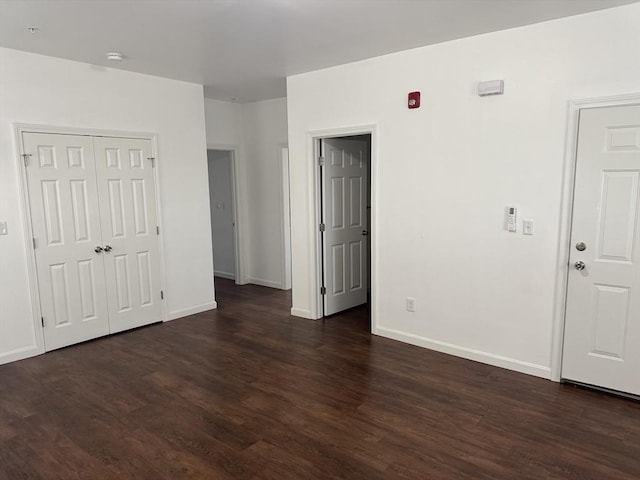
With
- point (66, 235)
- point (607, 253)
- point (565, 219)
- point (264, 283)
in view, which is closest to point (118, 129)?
point (66, 235)

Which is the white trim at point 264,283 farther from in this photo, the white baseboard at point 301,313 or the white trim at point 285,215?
the white baseboard at point 301,313

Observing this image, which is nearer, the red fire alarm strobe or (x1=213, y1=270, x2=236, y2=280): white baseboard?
the red fire alarm strobe

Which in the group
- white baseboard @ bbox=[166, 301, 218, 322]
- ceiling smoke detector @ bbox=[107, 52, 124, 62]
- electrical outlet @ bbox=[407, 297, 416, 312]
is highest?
ceiling smoke detector @ bbox=[107, 52, 124, 62]

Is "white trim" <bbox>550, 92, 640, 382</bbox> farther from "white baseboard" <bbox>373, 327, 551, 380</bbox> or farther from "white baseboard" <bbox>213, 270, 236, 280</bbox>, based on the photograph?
"white baseboard" <bbox>213, 270, 236, 280</bbox>

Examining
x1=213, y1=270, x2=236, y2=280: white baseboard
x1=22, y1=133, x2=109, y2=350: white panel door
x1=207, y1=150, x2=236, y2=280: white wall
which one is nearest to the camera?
x1=22, y1=133, x2=109, y2=350: white panel door

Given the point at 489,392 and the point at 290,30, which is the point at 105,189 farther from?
the point at 489,392

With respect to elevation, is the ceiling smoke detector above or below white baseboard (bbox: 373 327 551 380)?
above

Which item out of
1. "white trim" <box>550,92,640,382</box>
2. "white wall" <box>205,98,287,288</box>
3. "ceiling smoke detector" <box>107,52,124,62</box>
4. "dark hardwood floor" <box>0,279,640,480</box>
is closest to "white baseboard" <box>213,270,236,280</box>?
"white wall" <box>205,98,287,288</box>

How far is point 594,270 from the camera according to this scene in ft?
10.4

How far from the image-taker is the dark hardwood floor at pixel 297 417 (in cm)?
242

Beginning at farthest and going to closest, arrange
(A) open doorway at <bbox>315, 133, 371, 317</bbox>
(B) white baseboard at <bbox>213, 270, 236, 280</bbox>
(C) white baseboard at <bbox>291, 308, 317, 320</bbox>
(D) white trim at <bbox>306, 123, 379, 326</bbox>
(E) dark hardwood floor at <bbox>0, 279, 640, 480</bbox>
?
(B) white baseboard at <bbox>213, 270, 236, 280</bbox> < (C) white baseboard at <bbox>291, 308, 317, 320</bbox> < (A) open doorway at <bbox>315, 133, 371, 317</bbox> < (D) white trim at <bbox>306, 123, 379, 326</bbox> < (E) dark hardwood floor at <bbox>0, 279, 640, 480</bbox>

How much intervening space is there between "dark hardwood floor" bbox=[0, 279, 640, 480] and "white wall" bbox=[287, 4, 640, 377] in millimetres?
421

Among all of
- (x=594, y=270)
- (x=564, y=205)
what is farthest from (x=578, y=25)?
(x=594, y=270)

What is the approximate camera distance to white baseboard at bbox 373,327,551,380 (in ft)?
11.4
